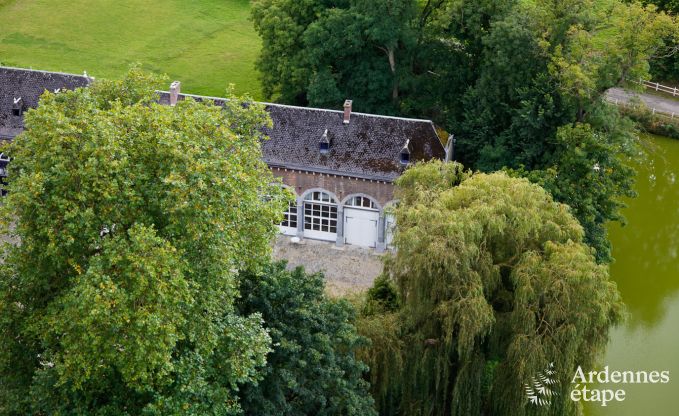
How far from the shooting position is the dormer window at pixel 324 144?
4203 cm

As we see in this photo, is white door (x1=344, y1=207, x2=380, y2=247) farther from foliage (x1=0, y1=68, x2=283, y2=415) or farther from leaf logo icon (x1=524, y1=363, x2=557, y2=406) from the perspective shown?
foliage (x1=0, y1=68, x2=283, y2=415)

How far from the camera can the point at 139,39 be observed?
65.9m

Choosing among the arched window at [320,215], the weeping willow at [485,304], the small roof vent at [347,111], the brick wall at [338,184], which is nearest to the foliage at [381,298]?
the weeping willow at [485,304]

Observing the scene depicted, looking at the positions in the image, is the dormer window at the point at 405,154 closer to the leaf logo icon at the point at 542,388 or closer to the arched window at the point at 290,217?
the arched window at the point at 290,217

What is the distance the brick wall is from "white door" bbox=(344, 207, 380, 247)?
93 centimetres

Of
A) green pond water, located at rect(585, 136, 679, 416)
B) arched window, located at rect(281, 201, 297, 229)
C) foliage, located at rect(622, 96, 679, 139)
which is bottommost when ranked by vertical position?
green pond water, located at rect(585, 136, 679, 416)

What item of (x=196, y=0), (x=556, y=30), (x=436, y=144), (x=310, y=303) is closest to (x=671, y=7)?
(x=556, y=30)

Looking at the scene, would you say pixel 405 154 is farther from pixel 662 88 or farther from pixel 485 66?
pixel 662 88

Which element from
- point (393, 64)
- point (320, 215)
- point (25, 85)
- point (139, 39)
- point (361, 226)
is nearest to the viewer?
point (361, 226)

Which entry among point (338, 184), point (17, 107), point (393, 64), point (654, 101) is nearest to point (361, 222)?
point (338, 184)

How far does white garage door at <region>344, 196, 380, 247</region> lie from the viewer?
139 feet

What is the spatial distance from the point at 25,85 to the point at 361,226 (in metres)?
19.0

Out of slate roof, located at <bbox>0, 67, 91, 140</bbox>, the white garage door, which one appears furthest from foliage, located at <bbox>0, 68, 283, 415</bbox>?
slate roof, located at <bbox>0, 67, 91, 140</bbox>

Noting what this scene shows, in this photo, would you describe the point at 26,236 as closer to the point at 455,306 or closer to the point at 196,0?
the point at 455,306
